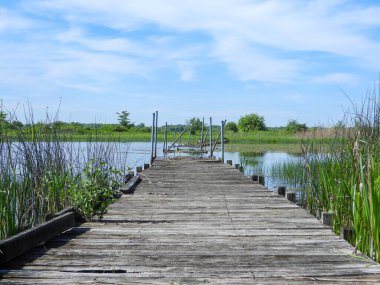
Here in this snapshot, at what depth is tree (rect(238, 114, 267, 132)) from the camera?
197 feet

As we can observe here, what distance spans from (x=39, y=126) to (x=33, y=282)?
13.0 ft

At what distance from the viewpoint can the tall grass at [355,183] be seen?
3.72 metres

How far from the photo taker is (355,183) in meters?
4.37

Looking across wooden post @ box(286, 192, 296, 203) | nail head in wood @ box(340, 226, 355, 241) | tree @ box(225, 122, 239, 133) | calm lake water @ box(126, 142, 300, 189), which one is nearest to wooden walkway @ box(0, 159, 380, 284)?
nail head in wood @ box(340, 226, 355, 241)

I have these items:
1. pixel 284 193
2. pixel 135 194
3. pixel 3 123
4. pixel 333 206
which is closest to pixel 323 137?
pixel 284 193

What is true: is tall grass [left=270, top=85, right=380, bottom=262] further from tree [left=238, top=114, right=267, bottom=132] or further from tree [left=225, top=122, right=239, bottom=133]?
tree [left=238, top=114, right=267, bottom=132]

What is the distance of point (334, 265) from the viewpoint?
348 cm

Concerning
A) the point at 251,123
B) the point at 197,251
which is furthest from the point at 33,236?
the point at 251,123

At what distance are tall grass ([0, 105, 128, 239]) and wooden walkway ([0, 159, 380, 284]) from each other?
15.5 inches

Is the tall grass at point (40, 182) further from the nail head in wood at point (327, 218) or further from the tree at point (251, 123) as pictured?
the tree at point (251, 123)

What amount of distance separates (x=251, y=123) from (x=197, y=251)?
57.4 meters

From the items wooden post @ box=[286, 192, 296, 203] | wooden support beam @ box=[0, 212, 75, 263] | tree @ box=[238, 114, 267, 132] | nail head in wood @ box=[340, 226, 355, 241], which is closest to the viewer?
wooden support beam @ box=[0, 212, 75, 263]

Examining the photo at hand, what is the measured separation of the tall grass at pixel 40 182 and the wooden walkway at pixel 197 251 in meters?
0.39

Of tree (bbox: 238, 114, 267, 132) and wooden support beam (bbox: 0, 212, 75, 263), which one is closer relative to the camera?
→ wooden support beam (bbox: 0, 212, 75, 263)
